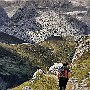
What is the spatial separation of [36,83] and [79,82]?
4735 centimetres

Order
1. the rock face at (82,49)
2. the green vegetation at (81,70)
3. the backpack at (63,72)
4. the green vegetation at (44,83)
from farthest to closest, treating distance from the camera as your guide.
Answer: the rock face at (82,49) < the green vegetation at (44,83) < the green vegetation at (81,70) < the backpack at (63,72)

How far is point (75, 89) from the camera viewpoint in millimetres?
69188

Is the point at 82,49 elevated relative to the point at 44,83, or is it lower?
elevated

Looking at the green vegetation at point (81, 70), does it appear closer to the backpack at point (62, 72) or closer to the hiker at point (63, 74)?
the hiker at point (63, 74)

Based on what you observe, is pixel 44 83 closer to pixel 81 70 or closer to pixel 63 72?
pixel 81 70

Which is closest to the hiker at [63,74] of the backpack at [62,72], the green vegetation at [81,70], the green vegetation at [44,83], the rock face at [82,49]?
the backpack at [62,72]

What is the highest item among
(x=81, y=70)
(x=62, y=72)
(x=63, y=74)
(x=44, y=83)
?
(x=62, y=72)

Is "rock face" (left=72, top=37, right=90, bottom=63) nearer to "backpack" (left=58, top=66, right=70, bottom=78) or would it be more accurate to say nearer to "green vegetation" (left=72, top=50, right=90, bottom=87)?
"green vegetation" (left=72, top=50, right=90, bottom=87)

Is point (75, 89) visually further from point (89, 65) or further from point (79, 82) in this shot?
point (89, 65)

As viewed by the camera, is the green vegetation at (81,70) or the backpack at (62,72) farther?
the green vegetation at (81,70)

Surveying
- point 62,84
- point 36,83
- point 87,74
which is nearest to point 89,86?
point 87,74

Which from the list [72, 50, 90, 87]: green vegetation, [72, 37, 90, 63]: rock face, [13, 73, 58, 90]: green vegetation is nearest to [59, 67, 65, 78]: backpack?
[72, 50, 90, 87]: green vegetation

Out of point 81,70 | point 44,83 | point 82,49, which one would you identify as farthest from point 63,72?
point 44,83

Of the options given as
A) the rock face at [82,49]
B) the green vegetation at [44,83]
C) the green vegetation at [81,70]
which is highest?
the rock face at [82,49]
